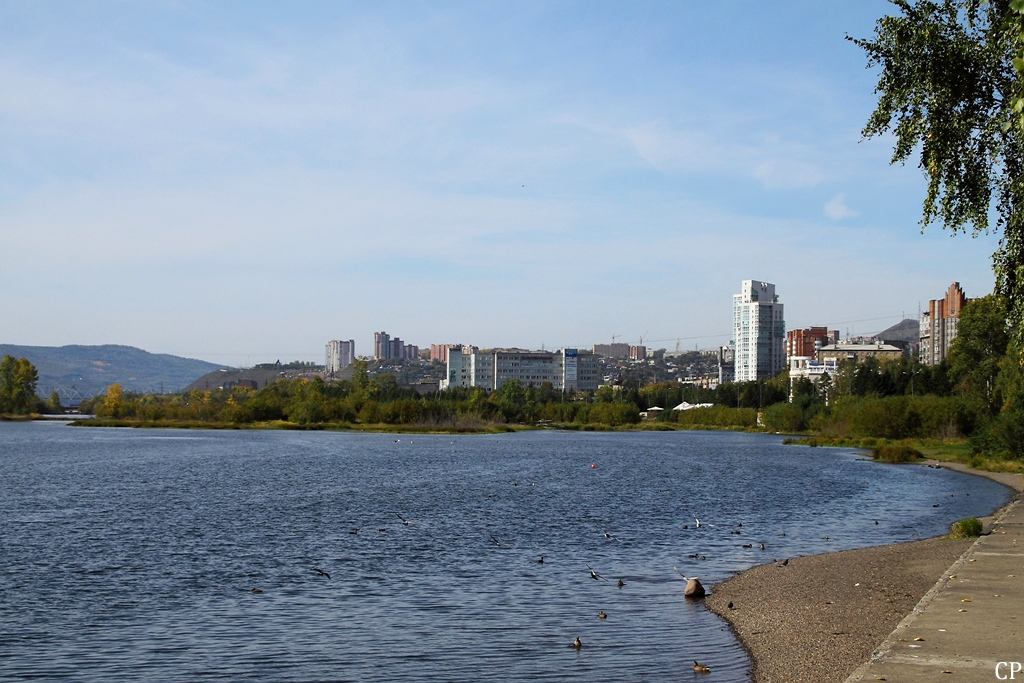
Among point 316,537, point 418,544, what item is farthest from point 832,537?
point 316,537

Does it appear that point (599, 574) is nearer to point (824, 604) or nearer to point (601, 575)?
point (601, 575)

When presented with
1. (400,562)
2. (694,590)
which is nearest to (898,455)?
(400,562)

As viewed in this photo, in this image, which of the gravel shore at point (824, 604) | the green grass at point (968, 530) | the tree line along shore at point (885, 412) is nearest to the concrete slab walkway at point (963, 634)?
the gravel shore at point (824, 604)

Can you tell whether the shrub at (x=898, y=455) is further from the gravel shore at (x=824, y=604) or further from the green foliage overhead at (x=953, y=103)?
the green foliage overhead at (x=953, y=103)

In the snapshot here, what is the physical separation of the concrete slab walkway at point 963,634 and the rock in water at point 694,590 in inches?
233

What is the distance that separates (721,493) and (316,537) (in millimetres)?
29299

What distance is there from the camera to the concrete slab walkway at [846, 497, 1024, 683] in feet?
45.4

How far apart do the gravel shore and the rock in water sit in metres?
0.35

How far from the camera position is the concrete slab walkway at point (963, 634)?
13.8m

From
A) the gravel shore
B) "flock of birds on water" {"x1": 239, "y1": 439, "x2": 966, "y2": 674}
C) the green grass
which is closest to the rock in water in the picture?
"flock of birds on water" {"x1": 239, "y1": 439, "x2": 966, "y2": 674}

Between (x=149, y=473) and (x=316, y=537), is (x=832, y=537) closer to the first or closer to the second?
(x=316, y=537)

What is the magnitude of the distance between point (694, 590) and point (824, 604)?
3.24 metres

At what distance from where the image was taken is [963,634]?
16297mm

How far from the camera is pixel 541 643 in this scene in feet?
67.5
